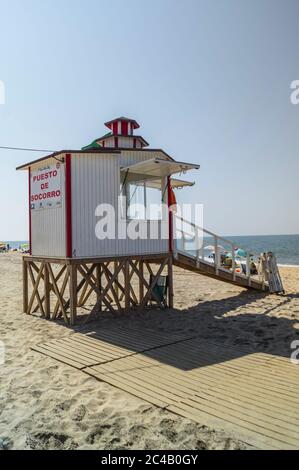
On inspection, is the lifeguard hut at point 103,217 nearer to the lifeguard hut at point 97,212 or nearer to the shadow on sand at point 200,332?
the lifeguard hut at point 97,212

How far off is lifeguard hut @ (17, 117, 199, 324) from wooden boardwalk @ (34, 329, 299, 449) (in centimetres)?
246

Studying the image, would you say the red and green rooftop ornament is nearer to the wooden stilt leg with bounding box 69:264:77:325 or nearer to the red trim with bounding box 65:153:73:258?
Result: the red trim with bounding box 65:153:73:258

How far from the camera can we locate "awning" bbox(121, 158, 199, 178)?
996cm

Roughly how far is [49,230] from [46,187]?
1268 mm

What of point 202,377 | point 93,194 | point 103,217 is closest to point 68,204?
point 93,194

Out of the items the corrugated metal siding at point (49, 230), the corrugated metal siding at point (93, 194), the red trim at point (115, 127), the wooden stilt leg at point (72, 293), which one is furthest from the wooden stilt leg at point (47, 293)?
the red trim at point (115, 127)

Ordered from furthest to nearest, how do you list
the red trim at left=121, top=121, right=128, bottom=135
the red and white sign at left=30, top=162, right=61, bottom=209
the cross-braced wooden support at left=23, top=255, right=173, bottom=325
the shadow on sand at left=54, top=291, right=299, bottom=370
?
the red trim at left=121, top=121, right=128, bottom=135, the red and white sign at left=30, top=162, right=61, bottom=209, the cross-braced wooden support at left=23, top=255, right=173, bottom=325, the shadow on sand at left=54, top=291, right=299, bottom=370

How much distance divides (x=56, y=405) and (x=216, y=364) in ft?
9.34

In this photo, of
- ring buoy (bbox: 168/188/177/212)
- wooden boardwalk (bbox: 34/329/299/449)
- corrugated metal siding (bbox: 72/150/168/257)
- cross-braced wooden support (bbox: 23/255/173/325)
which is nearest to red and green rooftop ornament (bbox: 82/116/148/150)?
corrugated metal siding (bbox: 72/150/168/257)

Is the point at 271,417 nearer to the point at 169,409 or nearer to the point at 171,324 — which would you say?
the point at 169,409

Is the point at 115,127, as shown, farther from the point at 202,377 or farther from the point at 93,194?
the point at 202,377

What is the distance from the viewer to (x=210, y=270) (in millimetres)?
12922

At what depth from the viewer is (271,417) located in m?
4.41

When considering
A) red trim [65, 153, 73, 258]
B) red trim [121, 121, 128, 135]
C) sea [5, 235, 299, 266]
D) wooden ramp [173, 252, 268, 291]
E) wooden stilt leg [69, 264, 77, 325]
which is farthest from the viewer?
sea [5, 235, 299, 266]
